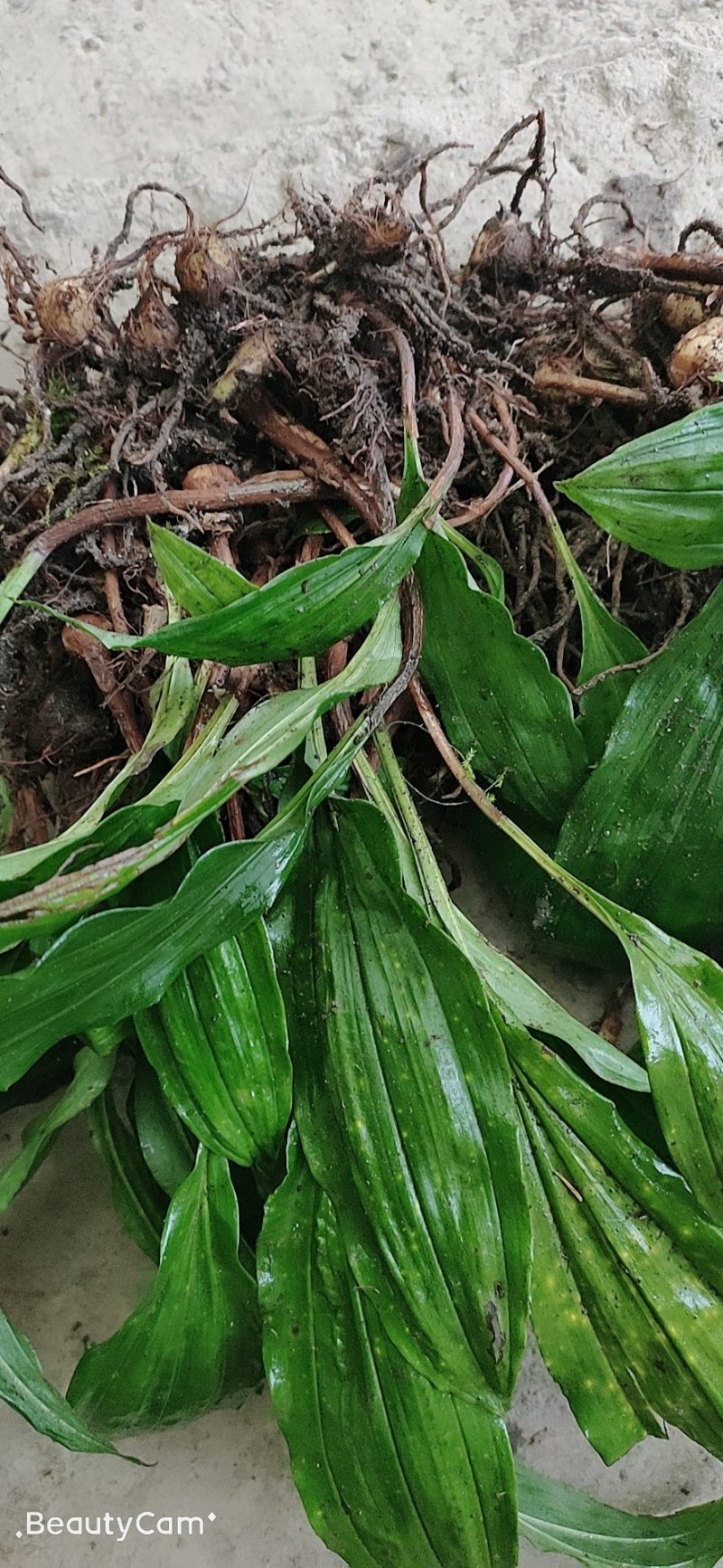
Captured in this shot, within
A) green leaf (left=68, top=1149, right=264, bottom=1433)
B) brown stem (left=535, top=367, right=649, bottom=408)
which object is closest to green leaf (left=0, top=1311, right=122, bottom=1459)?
green leaf (left=68, top=1149, right=264, bottom=1433)

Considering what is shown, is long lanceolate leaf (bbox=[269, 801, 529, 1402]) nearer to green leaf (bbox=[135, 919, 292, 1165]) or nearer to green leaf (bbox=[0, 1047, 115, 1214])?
green leaf (bbox=[135, 919, 292, 1165])

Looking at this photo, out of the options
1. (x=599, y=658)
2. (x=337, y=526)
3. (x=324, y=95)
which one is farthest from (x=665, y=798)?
(x=324, y=95)

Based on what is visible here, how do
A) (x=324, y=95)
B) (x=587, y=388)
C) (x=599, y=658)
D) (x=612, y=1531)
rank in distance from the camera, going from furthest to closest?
(x=324, y=95)
(x=587, y=388)
(x=599, y=658)
(x=612, y=1531)

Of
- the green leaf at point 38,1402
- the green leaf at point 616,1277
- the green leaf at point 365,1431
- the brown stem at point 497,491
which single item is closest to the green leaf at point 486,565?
the brown stem at point 497,491

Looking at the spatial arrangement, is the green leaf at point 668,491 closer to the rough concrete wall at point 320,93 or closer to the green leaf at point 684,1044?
the green leaf at point 684,1044

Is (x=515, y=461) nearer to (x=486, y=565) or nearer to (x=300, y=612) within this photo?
(x=486, y=565)

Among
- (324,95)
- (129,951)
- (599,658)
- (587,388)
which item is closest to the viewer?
(129,951)

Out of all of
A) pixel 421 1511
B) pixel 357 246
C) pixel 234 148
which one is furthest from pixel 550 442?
pixel 421 1511
